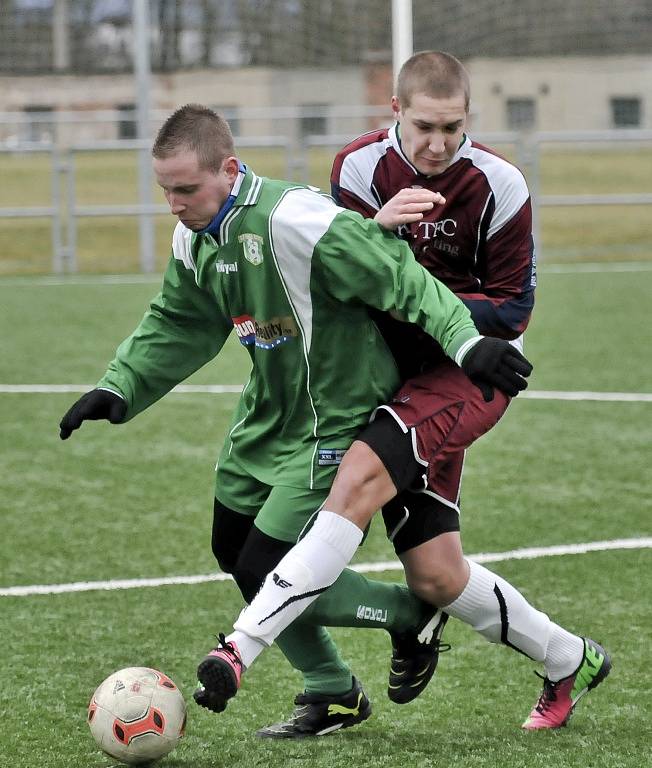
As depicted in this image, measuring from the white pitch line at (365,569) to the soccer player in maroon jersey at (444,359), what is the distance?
1.43 meters

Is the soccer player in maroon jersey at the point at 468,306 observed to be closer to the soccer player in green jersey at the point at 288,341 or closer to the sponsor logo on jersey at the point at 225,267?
the soccer player in green jersey at the point at 288,341

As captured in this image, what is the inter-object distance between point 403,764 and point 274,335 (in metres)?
1.10

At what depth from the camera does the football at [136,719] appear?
10.7 feet

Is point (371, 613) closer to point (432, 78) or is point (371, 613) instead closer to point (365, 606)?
point (365, 606)

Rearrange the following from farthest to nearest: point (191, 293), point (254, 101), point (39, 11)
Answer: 1. point (254, 101)
2. point (39, 11)
3. point (191, 293)

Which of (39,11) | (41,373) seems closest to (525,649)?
(41,373)

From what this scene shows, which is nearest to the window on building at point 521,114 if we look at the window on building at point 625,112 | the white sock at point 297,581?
the window on building at point 625,112

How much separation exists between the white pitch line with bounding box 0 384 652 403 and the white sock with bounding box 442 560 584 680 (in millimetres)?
4762

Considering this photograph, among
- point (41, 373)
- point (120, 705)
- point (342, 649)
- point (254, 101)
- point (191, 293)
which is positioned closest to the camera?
point (120, 705)

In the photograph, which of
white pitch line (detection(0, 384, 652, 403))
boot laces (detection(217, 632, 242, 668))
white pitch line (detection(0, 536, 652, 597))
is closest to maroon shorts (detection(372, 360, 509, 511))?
boot laces (detection(217, 632, 242, 668))

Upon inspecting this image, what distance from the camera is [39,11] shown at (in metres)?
24.8

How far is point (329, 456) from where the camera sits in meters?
3.46

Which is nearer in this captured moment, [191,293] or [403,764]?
[403,764]

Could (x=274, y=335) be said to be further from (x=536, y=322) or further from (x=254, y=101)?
(x=254, y=101)
